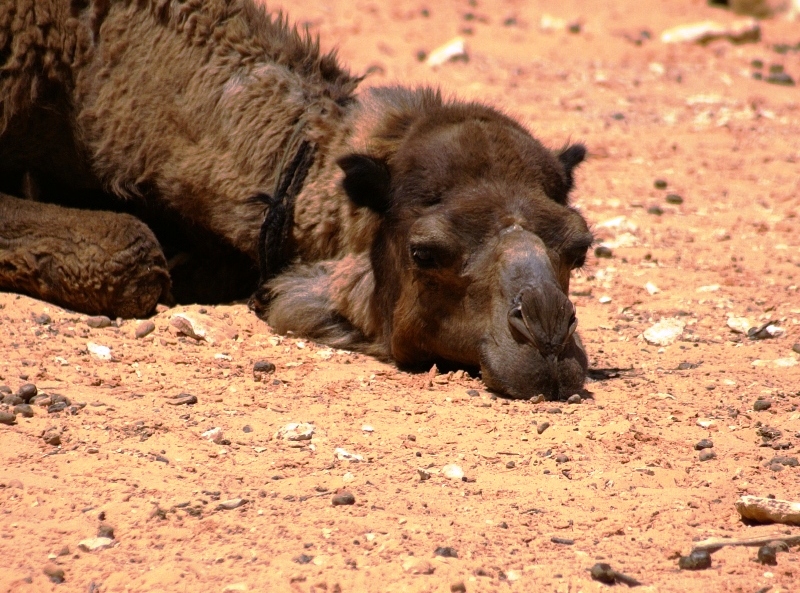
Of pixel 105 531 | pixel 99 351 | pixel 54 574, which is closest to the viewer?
pixel 54 574

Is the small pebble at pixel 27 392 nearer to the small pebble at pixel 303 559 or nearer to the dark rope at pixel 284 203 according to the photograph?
the small pebble at pixel 303 559

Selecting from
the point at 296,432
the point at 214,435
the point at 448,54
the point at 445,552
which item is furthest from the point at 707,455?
the point at 448,54

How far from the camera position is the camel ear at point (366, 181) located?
529 cm

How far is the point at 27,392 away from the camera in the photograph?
14.0 ft

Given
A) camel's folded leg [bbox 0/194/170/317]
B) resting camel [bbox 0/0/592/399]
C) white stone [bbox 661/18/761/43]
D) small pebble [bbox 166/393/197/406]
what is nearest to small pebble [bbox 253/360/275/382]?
small pebble [bbox 166/393/197/406]

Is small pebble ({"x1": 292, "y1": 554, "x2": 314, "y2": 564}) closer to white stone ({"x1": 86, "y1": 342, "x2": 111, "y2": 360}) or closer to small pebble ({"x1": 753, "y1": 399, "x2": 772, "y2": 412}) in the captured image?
white stone ({"x1": 86, "y1": 342, "x2": 111, "y2": 360})

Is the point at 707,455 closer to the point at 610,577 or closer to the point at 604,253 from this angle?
the point at 610,577

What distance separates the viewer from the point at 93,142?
596cm

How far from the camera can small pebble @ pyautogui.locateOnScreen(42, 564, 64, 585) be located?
3064 mm

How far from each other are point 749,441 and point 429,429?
126 cm

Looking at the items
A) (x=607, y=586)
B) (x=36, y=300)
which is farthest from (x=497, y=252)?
(x=36, y=300)

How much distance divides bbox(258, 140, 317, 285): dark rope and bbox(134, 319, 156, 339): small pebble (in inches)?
28.2

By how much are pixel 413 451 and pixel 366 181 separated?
1.67 m

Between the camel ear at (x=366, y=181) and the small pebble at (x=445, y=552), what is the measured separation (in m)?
2.42
